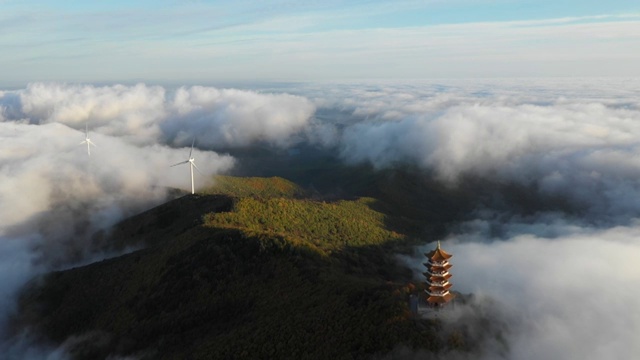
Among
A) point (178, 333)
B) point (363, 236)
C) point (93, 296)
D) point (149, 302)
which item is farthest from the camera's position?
point (363, 236)

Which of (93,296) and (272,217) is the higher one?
(272,217)

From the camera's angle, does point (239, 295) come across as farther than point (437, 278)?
Yes

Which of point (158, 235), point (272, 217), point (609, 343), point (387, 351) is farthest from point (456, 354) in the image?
point (158, 235)

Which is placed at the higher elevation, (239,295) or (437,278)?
(437,278)

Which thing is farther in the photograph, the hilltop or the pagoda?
the pagoda

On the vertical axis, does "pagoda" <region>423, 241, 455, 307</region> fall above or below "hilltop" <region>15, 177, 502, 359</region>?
above

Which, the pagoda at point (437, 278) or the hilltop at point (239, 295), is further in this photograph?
the pagoda at point (437, 278)

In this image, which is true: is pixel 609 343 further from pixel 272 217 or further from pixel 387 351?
pixel 272 217

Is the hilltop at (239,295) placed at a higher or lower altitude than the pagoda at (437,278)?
lower
